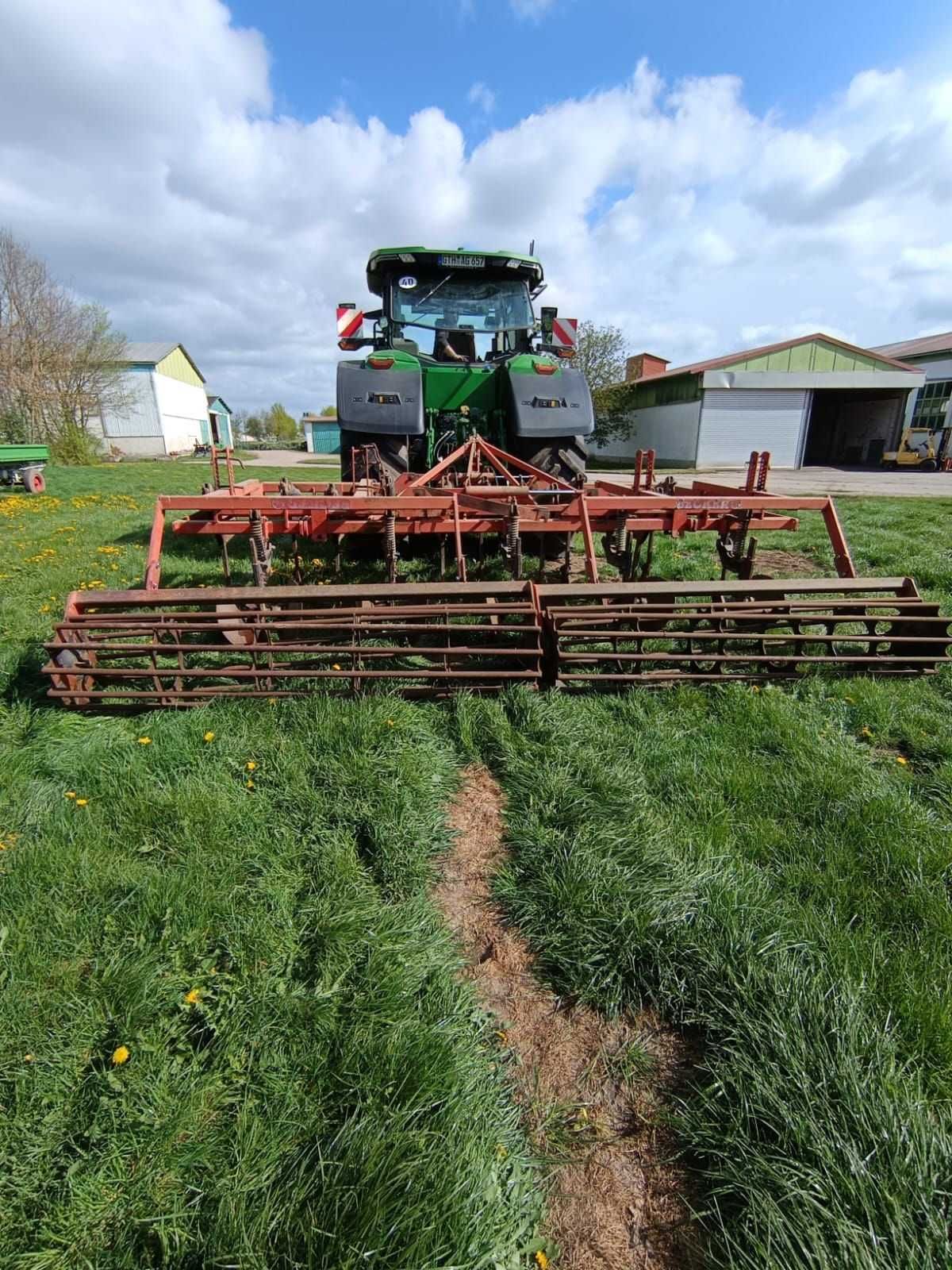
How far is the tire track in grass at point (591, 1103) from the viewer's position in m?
1.18

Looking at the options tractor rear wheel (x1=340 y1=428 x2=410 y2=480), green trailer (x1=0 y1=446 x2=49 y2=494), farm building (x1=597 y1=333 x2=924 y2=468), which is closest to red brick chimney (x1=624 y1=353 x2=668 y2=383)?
farm building (x1=597 y1=333 x2=924 y2=468)

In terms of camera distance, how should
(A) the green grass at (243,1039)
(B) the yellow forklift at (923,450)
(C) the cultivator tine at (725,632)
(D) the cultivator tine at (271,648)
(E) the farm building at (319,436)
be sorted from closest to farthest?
(A) the green grass at (243,1039) < (D) the cultivator tine at (271,648) < (C) the cultivator tine at (725,632) < (B) the yellow forklift at (923,450) < (E) the farm building at (319,436)

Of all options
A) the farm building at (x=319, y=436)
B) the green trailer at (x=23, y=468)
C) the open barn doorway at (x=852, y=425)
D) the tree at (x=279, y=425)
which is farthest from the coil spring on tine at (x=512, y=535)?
the tree at (x=279, y=425)

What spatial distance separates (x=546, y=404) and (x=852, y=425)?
30399mm

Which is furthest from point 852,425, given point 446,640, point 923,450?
point 446,640

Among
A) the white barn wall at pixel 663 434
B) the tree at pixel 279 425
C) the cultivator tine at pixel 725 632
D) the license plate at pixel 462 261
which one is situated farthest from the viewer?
the tree at pixel 279 425

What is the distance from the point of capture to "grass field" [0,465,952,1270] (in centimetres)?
113

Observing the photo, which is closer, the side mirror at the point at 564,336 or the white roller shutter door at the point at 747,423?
the side mirror at the point at 564,336

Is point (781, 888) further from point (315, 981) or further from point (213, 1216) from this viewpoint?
point (213, 1216)

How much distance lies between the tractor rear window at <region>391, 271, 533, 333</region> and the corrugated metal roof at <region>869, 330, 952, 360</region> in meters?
27.5

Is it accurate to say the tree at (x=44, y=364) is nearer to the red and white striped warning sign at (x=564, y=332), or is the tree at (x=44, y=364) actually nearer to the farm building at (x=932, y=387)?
the red and white striped warning sign at (x=564, y=332)

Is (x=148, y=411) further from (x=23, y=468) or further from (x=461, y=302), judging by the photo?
(x=461, y=302)

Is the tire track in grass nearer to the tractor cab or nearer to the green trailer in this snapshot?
the tractor cab

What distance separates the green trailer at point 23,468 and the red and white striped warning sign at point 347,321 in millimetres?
9979
